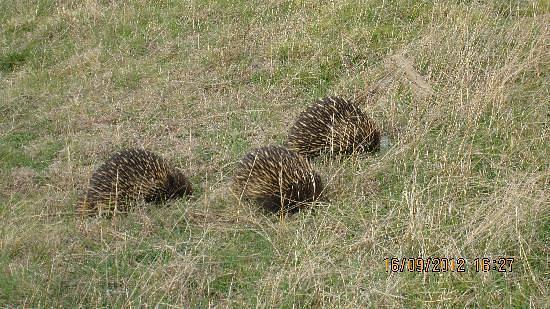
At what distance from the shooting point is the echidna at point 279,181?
12.6 ft

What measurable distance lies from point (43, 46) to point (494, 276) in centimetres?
600

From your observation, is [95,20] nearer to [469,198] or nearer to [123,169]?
[123,169]

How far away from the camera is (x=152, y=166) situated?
4262mm

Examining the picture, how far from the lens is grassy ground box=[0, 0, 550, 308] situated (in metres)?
3.00

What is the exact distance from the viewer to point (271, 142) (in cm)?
505

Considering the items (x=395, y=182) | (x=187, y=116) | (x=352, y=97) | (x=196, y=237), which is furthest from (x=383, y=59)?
(x=196, y=237)

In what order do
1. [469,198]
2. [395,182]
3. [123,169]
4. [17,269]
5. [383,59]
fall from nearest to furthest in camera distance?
[17,269]
[469,198]
[395,182]
[123,169]
[383,59]

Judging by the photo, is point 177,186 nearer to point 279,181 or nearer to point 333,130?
point 279,181

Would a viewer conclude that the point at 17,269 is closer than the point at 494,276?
No
